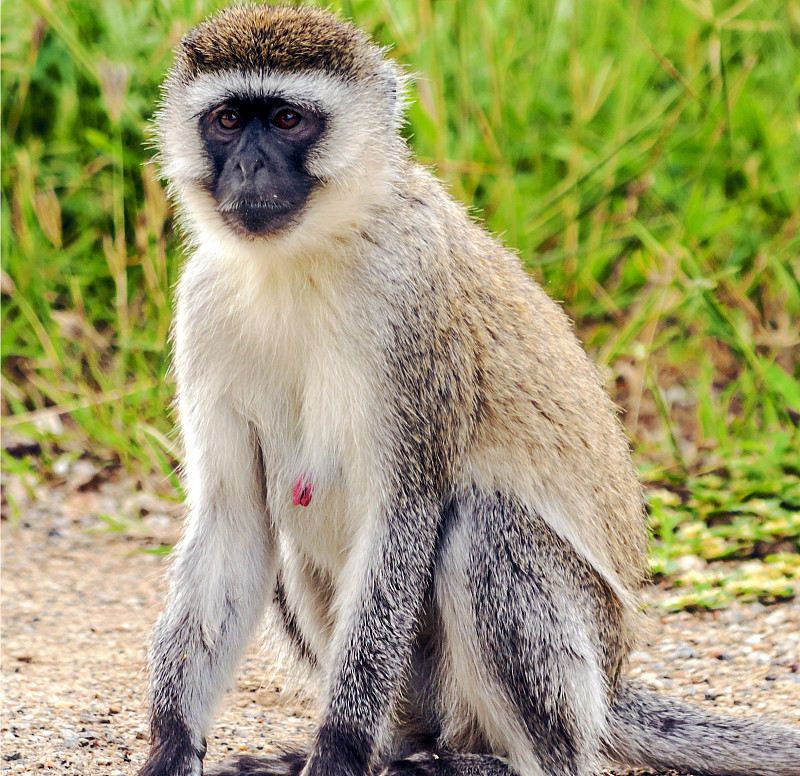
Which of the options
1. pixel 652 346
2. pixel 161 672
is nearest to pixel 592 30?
pixel 652 346

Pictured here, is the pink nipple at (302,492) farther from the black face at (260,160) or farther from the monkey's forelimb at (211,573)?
the black face at (260,160)

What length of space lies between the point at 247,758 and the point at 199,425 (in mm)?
996

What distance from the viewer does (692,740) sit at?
3455mm

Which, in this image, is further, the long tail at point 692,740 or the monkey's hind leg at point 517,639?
the long tail at point 692,740

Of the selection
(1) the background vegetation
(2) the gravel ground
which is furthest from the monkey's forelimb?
(1) the background vegetation

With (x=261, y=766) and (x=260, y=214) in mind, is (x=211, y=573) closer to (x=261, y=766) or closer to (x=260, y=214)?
(x=261, y=766)

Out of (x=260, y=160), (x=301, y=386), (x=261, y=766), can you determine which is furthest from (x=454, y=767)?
(x=260, y=160)

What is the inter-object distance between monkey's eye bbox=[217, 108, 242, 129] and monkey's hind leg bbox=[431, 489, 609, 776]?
124cm

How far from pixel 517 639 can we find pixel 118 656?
1.71 meters

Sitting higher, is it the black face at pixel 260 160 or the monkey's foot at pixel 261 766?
the black face at pixel 260 160

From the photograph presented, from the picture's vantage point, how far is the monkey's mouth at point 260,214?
3.14m

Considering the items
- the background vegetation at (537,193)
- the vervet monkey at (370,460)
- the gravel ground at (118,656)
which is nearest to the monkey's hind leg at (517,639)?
the vervet monkey at (370,460)

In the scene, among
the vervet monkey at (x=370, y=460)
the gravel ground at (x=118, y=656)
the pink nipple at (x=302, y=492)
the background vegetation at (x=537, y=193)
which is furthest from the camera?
the background vegetation at (x=537, y=193)

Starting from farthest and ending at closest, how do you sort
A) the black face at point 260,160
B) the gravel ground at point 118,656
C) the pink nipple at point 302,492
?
the gravel ground at point 118,656 → the pink nipple at point 302,492 → the black face at point 260,160
